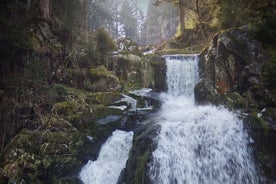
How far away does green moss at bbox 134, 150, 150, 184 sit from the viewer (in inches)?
413

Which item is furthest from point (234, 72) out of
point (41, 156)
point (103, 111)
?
point (41, 156)

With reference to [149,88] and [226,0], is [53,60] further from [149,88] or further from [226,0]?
[226,0]

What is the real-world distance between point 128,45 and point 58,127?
454 inches

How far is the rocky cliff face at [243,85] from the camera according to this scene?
11.4 m

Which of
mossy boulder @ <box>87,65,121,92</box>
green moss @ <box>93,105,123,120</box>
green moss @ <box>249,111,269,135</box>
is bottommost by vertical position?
green moss @ <box>249,111,269,135</box>

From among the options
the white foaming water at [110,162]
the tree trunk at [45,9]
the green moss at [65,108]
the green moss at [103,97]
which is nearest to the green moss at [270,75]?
the white foaming water at [110,162]

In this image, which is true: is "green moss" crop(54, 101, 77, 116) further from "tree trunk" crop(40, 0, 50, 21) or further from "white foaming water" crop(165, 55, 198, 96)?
"white foaming water" crop(165, 55, 198, 96)

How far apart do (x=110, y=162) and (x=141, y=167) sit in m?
1.80

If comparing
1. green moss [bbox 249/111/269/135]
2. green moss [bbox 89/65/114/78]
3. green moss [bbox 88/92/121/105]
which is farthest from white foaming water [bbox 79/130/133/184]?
green moss [bbox 89/65/114/78]

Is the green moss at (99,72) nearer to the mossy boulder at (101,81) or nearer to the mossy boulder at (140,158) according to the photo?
the mossy boulder at (101,81)

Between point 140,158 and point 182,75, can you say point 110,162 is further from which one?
point 182,75

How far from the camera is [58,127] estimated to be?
12688mm

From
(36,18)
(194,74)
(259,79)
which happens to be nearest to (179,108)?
(194,74)

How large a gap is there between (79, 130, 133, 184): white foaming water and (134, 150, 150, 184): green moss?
3.58ft
